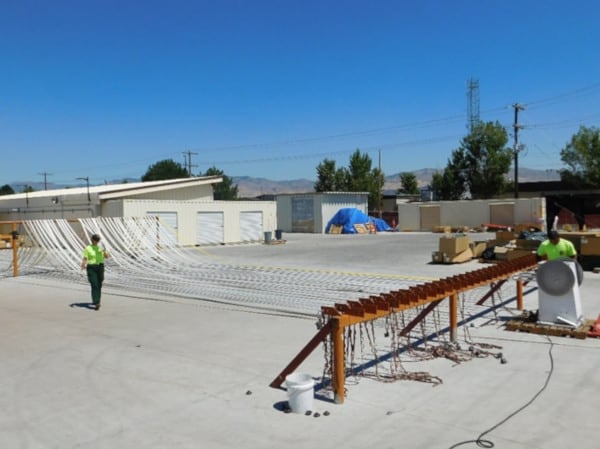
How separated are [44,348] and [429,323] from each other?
6256 mm

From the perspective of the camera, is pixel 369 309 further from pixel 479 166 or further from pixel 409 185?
pixel 409 185

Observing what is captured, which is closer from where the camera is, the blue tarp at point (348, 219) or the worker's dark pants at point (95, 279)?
the worker's dark pants at point (95, 279)

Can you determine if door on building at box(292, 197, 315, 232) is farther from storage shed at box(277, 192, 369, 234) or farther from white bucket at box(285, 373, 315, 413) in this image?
white bucket at box(285, 373, 315, 413)

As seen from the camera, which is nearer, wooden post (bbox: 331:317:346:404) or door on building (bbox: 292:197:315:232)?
wooden post (bbox: 331:317:346:404)

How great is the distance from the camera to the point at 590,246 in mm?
16906

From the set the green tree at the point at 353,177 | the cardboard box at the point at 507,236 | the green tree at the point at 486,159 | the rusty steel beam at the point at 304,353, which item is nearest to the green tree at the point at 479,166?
the green tree at the point at 486,159

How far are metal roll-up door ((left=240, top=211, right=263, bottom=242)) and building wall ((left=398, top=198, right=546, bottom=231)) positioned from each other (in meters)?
16.3

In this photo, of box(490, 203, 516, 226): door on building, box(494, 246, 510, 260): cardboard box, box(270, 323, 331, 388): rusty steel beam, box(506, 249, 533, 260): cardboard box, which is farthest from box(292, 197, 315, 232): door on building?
box(270, 323, 331, 388): rusty steel beam

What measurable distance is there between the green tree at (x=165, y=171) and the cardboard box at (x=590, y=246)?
70.5 metres

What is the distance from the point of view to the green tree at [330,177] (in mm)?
67625

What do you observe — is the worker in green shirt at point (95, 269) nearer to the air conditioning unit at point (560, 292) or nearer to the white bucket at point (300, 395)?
the white bucket at point (300, 395)

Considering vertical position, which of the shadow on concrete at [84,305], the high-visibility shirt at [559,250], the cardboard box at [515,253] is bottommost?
the shadow on concrete at [84,305]

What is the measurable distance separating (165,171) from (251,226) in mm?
53672

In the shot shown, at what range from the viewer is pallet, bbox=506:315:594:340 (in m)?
8.06
